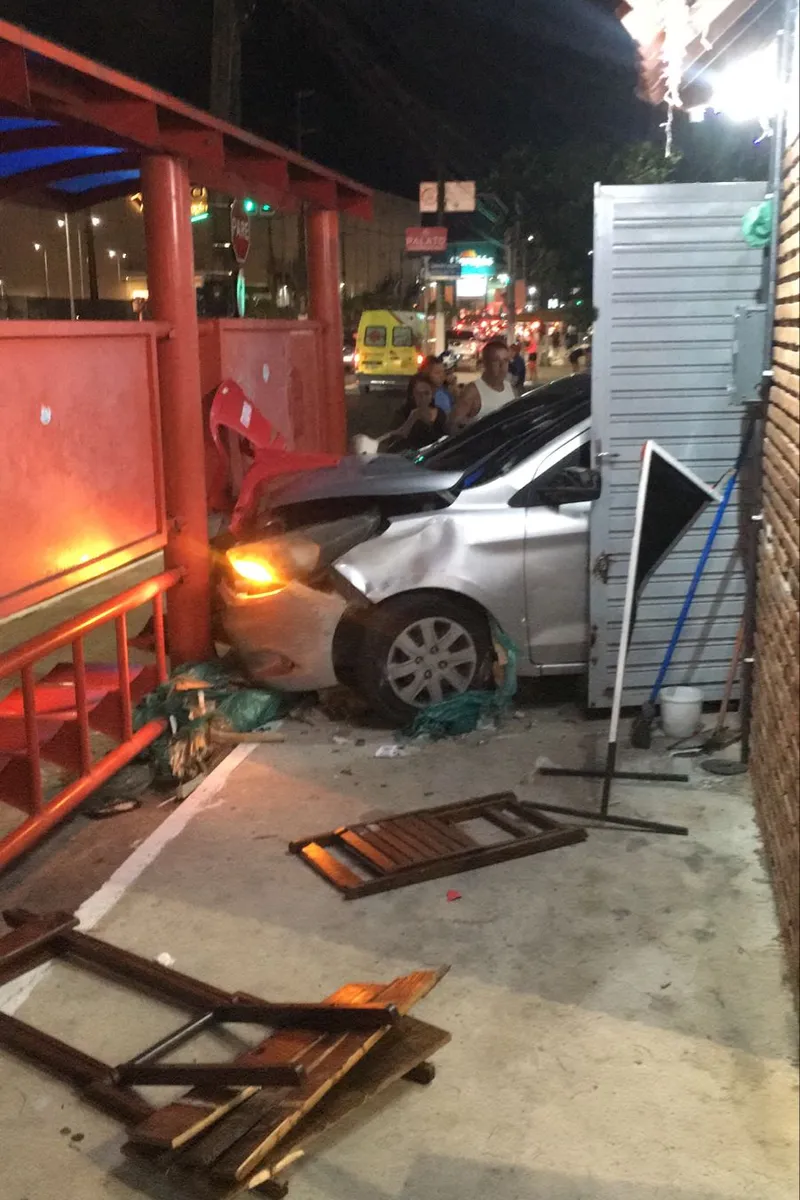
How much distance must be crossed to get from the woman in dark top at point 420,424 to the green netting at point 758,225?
13.4 ft

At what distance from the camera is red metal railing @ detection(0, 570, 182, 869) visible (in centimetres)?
444

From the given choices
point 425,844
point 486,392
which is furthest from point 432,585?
point 486,392

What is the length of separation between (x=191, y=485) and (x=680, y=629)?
2961 mm

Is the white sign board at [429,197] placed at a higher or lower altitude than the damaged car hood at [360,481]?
higher

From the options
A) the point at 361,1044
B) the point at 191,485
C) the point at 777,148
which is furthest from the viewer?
the point at 191,485

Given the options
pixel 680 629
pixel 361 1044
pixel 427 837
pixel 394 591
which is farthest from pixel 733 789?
pixel 361 1044

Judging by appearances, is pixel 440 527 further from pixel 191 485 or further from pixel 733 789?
pixel 733 789

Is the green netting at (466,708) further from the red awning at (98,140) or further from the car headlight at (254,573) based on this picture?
the red awning at (98,140)

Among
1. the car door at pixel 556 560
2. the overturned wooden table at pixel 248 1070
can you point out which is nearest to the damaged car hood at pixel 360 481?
the car door at pixel 556 560

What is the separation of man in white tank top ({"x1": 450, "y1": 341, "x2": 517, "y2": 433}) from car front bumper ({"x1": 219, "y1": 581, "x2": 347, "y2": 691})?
3293 mm

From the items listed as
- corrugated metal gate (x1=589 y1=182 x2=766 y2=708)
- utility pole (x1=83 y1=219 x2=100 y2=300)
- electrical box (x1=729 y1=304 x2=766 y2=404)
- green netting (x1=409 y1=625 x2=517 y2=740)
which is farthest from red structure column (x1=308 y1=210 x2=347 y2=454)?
electrical box (x1=729 y1=304 x2=766 y2=404)

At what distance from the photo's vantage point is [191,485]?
6.60 meters

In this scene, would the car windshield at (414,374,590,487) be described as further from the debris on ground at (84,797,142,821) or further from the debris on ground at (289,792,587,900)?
the debris on ground at (84,797,142,821)

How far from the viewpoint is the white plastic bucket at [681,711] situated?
235 inches
